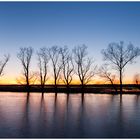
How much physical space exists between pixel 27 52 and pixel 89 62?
11.2 m

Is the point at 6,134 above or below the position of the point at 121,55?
below

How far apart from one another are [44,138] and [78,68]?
36.5 m

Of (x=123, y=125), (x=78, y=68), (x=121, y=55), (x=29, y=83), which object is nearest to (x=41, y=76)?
(x=29, y=83)

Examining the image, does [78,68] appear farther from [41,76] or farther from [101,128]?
[101,128]

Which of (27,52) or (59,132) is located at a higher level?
(27,52)

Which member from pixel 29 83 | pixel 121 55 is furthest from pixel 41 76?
pixel 121 55

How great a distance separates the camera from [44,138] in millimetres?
6977

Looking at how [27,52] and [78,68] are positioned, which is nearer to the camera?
[78,68]

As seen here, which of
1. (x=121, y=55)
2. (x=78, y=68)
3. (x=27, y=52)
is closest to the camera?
(x=121, y=55)

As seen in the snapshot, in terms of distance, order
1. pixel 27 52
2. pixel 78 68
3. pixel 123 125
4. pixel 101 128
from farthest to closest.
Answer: pixel 27 52, pixel 78 68, pixel 123 125, pixel 101 128

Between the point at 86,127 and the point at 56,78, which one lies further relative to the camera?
the point at 56,78

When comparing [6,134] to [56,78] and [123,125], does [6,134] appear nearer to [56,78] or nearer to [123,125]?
[123,125]

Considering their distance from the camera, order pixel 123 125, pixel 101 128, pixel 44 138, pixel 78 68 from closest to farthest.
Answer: pixel 44 138 → pixel 101 128 → pixel 123 125 → pixel 78 68

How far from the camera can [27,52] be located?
152 ft
